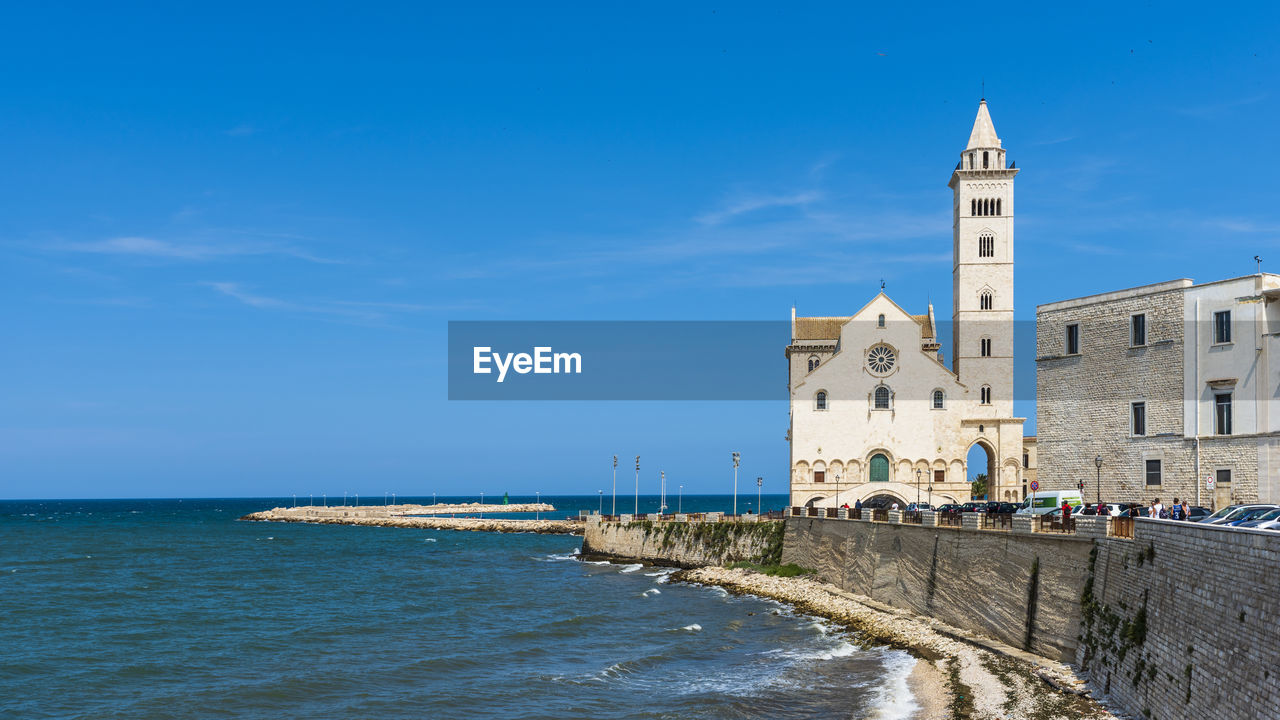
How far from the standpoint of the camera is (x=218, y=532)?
118 meters

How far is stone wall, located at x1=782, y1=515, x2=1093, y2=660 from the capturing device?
2730cm

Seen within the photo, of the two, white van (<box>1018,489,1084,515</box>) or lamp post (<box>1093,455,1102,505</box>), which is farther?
lamp post (<box>1093,455,1102,505</box>)

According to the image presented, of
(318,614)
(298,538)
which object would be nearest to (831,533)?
(318,614)

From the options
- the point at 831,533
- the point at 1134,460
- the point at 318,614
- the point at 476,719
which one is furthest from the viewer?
the point at 831,533

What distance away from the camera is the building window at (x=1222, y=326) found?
3788 cm

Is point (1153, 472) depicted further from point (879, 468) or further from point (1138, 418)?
point (879, 468)

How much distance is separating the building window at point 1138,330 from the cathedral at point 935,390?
25.2m

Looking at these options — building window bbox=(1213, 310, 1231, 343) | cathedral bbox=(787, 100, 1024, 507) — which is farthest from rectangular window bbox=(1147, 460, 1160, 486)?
cathedral bbox=(787, 100, 1024, 507)

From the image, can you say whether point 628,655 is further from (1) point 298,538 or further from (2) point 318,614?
(1) point 298,538

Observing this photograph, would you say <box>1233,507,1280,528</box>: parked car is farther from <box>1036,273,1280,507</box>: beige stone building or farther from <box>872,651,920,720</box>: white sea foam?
<box>1036,273,1280,507</box>: beige stone building

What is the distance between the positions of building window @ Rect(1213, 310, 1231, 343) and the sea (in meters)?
18.2

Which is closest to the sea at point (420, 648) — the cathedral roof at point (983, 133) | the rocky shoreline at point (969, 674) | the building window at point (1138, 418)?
the rocky shoreline at point (969, 674)

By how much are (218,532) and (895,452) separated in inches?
3332

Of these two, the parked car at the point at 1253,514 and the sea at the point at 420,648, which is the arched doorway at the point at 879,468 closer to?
the sea at the point at 420,648
